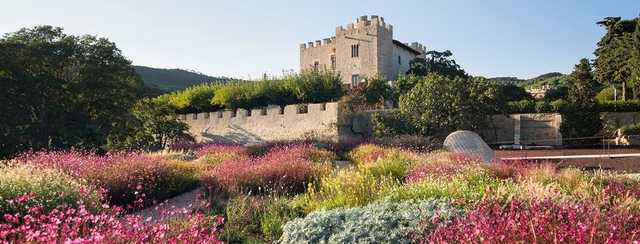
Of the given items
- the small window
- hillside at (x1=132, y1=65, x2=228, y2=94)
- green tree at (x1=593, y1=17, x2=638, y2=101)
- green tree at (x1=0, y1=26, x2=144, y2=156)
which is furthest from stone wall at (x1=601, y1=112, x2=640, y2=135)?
hillside at (x1=132, y1=65, x2=228, y2=94)

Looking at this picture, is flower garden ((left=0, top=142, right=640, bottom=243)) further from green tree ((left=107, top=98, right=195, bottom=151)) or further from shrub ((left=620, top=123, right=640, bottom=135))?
shrub ((left=620, top=123, right=640, bottom=135))

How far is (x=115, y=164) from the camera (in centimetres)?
827

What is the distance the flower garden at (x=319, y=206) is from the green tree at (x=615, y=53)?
27.1 metres

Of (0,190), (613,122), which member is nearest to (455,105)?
(613,122)

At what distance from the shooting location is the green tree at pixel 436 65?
37594 millimetres

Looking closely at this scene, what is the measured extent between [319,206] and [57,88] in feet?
44.2

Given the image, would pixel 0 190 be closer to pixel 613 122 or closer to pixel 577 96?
pixel 577 96

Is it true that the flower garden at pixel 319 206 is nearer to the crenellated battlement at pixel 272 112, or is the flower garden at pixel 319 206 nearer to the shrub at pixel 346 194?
the shrub at pixel 346 194

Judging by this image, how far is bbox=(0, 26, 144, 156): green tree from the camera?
1502 cm

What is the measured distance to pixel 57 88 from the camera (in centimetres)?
1570

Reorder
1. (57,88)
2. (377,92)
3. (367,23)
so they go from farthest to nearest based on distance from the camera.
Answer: (367,23) < (377,92) < (57,88)

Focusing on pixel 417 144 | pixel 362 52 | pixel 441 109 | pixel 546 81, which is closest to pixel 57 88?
pixel 417 144

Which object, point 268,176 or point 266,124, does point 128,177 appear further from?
point 266,124

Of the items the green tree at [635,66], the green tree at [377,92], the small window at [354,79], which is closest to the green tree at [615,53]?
the green tree at [635,66]
